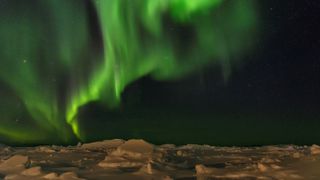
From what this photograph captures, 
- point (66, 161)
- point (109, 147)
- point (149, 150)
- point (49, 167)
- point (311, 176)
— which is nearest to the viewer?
point (311, 176)

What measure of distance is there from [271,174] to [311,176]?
0.62 meters

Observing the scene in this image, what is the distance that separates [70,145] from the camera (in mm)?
11828

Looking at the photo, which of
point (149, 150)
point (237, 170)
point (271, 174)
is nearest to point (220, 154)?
point (149, 150)

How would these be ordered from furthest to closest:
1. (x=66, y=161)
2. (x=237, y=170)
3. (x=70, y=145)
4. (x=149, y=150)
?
(x=70, y=145) < (x=149, y=150) < (x=66, y=161) < (x=237, y=170)

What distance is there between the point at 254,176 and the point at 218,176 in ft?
1.90

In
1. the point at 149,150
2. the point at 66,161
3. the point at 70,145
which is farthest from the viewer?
the point at 70,145

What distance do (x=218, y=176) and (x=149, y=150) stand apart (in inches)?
121

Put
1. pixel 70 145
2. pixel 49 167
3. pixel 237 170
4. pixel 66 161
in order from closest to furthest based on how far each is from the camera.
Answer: pixel 237 170
pixel 49 167
pixel 66 161
pixel 70 145

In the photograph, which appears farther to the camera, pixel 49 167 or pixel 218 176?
pixel 49 167

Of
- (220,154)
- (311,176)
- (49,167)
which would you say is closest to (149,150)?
(220,154)

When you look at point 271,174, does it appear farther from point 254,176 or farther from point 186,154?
point 186,154

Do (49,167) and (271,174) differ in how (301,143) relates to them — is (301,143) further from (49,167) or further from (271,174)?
(49,167)

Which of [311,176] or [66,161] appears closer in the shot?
[311,176]

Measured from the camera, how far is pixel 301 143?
11.4 m
